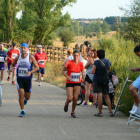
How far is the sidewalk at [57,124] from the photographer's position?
840 cm

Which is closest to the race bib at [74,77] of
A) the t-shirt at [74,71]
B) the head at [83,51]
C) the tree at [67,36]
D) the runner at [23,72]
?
the t-shirt at [74,71]

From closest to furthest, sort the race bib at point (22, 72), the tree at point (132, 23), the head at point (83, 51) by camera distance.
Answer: the race bib at point (22, 72)
the head at point (83, 51)
the tree at point (132, 23)

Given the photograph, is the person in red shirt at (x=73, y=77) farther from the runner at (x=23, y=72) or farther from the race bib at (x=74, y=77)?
the runner at (x=23, y=72)

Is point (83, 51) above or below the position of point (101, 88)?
above

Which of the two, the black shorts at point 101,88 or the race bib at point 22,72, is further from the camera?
the black shorts at point 101,88

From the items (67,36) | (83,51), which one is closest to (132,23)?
(83,51)

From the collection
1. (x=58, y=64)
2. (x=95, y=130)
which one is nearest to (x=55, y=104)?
(x=95, y=130)

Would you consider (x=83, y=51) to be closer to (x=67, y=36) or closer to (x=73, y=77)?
(x=73, y=77)

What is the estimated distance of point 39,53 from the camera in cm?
1950

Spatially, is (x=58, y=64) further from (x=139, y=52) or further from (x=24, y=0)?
(x=24, y=0)

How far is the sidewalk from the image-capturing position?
27.6ft

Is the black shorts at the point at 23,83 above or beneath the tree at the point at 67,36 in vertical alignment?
beneath

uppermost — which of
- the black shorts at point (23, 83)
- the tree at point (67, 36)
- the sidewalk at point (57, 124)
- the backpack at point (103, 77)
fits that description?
the tree at point (67, 36)

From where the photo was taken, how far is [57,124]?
31.9 feet
